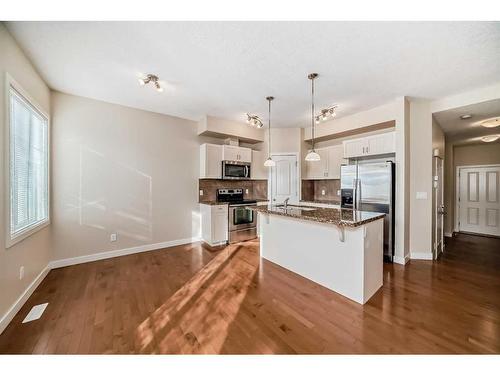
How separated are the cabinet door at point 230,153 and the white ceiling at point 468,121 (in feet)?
12.2

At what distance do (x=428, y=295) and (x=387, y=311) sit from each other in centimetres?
74

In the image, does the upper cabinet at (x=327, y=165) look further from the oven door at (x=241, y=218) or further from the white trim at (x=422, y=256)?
the white trim at (x=422, y=256)

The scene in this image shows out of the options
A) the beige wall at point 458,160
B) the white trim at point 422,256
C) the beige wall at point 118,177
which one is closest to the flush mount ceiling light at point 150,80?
the beige wall at point 118,177

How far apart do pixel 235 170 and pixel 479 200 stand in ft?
20.8

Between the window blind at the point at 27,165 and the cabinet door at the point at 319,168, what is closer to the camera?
the window blind at the point at 27,165

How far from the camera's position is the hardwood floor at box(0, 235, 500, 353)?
5.30ft

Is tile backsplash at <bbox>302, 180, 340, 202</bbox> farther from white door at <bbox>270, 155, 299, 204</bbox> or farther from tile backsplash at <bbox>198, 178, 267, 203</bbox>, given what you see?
tile backsplash at <bbox>198, 178, 267, 203</bbox>

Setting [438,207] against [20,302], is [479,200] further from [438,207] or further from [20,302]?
[20,302]

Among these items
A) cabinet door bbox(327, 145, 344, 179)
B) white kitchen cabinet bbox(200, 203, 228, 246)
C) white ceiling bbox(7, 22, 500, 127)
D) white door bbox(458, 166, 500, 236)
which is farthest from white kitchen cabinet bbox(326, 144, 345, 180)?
white door bbox(458, 166, 500, 236)

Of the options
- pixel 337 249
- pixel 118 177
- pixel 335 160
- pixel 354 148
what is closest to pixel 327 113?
pixel 354 148

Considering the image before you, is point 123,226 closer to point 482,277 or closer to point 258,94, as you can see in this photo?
point 258,94

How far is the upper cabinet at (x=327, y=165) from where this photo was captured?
459 cm

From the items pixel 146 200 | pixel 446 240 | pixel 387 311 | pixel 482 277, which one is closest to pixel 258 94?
pixel 146 200
